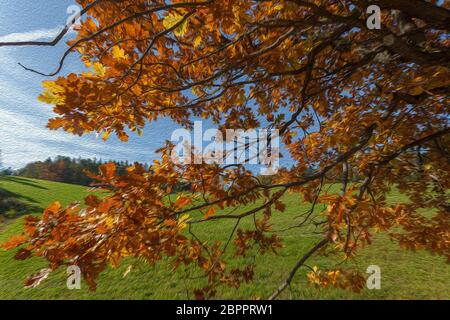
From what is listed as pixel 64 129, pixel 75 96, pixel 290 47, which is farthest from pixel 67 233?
pixel 290 47

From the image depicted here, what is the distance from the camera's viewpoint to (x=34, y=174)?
2196 inches

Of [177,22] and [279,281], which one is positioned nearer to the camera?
[177,22]

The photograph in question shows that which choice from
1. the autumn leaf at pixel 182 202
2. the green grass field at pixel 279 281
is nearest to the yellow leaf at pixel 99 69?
the autumn leaf at pixel 182 202

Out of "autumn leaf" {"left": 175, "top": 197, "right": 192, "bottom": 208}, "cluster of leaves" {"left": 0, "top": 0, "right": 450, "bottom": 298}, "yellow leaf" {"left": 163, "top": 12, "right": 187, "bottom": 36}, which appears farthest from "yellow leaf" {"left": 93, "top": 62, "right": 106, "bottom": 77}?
"autumn leaf" {"left": 175, "top": 197, "right": 192, "bottom": 208}

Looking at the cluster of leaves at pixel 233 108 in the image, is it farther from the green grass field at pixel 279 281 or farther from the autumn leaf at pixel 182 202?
the green grass field at pixel 279 281

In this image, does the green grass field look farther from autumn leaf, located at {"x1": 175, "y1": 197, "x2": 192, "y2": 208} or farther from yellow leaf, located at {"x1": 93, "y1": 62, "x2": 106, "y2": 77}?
yellow leaf, located at {"x1": 93, "y1": 62, "x2": 106, "y2": 77}

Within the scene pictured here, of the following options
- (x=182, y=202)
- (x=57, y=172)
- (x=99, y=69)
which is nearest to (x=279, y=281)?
(x=182, y=202)

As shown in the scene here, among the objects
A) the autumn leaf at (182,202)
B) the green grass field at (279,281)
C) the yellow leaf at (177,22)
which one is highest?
the yellow leaf at (177,22)

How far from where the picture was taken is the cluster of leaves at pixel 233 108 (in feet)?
5.67

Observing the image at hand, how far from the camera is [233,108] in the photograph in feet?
11.3

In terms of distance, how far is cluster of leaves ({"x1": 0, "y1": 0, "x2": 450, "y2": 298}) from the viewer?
68.1 inches

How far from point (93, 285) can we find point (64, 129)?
1.19m

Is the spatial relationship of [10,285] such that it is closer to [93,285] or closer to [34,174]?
[93,285]

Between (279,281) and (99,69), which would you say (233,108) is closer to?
(99,69)
